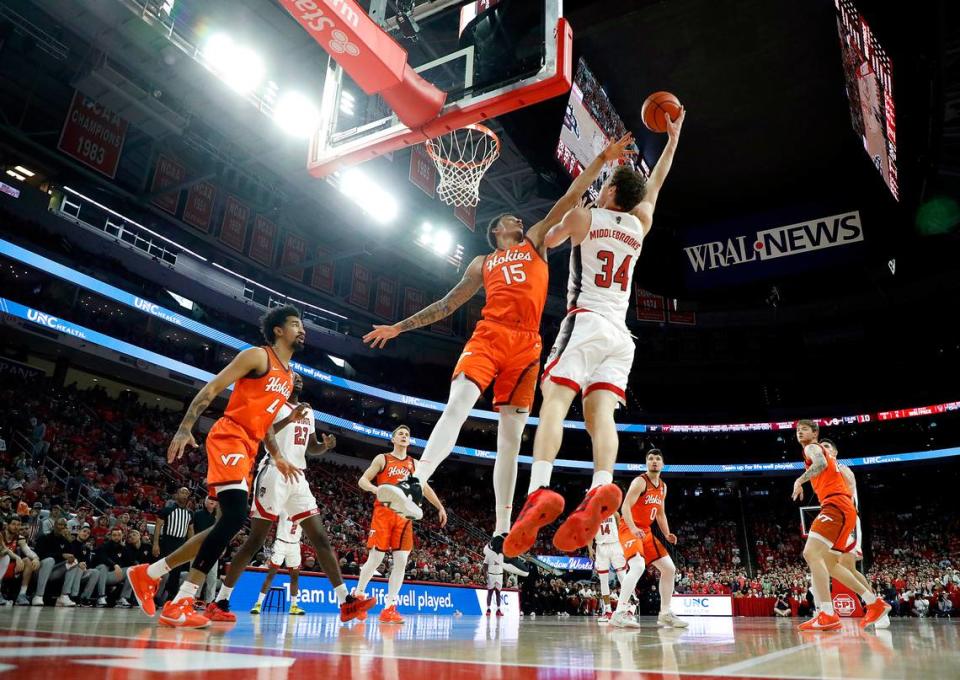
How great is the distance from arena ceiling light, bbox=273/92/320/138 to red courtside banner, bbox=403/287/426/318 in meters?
14.2

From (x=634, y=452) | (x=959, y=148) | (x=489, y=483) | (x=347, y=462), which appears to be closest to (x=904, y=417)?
(x=634, y=452)

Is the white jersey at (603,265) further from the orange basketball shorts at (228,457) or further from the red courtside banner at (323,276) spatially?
the red courtside banner at (323,276)

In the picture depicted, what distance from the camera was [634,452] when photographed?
35.3 m

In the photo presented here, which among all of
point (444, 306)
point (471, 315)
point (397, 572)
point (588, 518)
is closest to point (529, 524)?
point (588, 518)

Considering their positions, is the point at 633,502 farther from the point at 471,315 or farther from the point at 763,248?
the point at 471,315

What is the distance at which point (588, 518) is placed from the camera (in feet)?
10.1

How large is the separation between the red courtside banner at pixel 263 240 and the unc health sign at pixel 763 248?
2027 centimetres

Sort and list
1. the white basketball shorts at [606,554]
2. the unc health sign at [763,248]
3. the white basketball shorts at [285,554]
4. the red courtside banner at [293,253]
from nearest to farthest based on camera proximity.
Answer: the white basketball shorts at [285,554] < the unc health sign at [763,248] < the white basketball shorts at [606,554] < the red courtside banner at [293,253]

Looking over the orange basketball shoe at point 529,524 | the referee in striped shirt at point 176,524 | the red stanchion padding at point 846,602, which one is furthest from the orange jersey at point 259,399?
the red stanchion padding at point 846,602

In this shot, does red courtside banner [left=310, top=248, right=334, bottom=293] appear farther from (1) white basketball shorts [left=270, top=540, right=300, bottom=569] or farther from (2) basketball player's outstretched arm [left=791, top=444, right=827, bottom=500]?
(2) basketball player's outstretched arm [left=791, top=444, right=827, bottom=500]

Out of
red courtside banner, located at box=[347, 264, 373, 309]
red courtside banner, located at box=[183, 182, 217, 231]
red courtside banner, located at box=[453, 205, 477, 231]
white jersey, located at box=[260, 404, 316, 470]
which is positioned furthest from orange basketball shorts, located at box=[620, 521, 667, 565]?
red courtside banner, located at box=[347, 264, 373, 309]

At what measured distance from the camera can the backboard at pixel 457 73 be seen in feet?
20.0

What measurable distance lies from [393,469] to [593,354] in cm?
468

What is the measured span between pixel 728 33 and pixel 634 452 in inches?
1195
